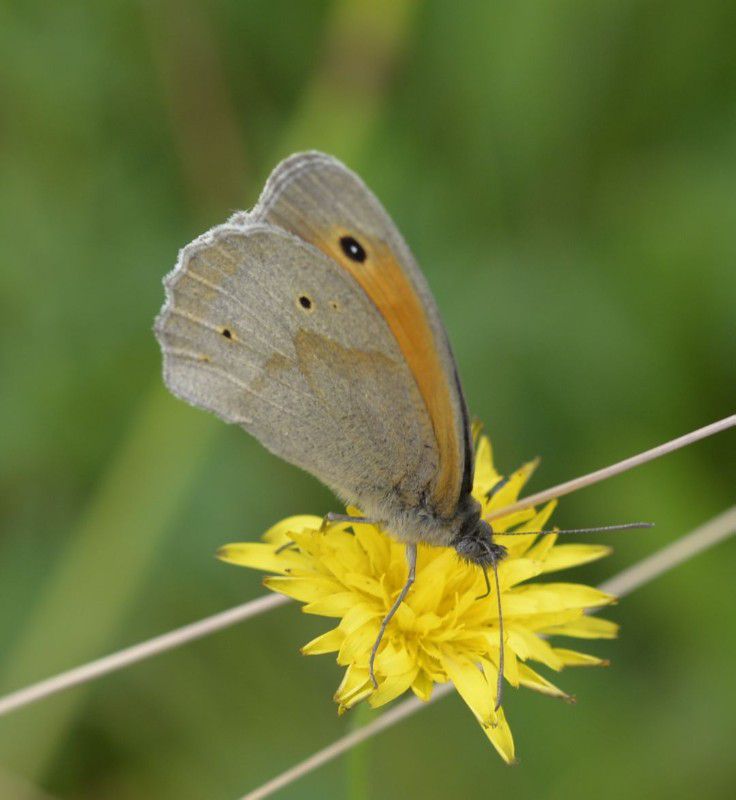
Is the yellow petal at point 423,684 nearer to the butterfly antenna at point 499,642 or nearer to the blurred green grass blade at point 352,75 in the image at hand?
the butterfly antenna at point 499,642

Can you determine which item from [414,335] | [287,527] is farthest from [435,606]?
[414,335]

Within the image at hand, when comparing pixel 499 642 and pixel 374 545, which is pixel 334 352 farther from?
pixel 499 642

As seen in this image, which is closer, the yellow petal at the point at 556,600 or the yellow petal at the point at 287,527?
the yellow petal at the point at 556,600

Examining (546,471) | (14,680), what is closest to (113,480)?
(14,680)

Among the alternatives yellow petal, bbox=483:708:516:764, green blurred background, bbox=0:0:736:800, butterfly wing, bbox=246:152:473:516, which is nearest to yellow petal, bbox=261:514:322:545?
butterfly wing, bbox=246:152:473:516

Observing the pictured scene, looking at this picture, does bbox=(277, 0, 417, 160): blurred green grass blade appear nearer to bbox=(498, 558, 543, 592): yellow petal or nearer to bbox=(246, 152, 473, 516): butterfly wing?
bbox=(246, 152, 473, 516): butterfly wing

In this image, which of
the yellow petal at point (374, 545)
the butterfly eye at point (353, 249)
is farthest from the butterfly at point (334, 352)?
the yellow petal at point (374, 545)
